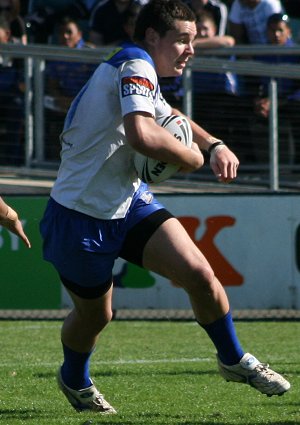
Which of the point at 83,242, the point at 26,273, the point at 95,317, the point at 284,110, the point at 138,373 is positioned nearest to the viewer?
the point at 83,242

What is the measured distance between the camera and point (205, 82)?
11805 millimetres

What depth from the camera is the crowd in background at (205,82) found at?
11750 mm

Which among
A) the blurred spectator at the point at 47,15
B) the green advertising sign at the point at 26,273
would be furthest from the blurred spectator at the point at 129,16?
the green advertising sign at the point at 26,273

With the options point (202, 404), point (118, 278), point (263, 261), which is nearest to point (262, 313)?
point (263, 261)

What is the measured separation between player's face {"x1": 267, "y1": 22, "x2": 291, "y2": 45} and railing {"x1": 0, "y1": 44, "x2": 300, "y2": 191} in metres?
0.33

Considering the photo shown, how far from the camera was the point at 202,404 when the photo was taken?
608 cm

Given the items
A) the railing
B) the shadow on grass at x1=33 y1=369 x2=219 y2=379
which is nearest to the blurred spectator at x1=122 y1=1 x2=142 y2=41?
the railing

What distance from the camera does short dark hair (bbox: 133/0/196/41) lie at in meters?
5.39

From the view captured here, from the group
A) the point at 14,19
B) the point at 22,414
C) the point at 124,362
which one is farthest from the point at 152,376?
the point at 14,19

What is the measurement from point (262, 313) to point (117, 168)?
20.1ft

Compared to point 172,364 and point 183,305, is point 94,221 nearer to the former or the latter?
point 172,364

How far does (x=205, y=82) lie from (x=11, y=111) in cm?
215

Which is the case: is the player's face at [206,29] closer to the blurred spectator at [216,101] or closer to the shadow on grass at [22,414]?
the blurred spectator at [216,101]

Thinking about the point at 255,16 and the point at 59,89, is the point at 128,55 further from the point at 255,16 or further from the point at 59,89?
the point at 255,16
